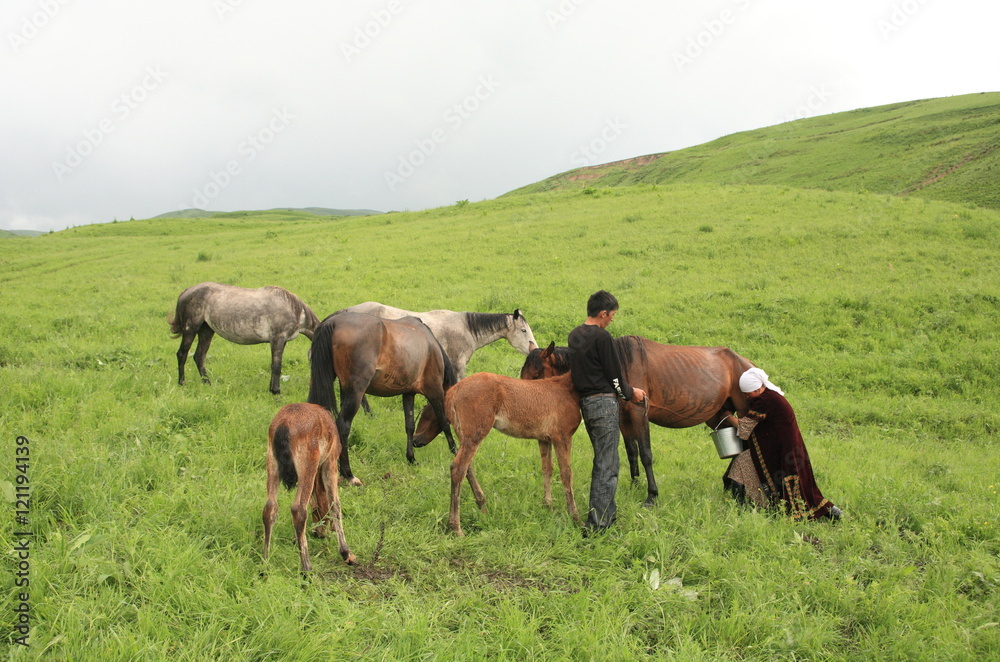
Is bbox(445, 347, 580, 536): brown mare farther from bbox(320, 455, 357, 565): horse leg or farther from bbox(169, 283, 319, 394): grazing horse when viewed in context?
bbox(169, 283, 319, 394): grazing horse

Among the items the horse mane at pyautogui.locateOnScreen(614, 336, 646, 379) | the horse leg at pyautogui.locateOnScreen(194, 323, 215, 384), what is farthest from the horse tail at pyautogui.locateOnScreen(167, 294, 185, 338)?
the horse mane at pyautogui.locateOnScreen(614, 336, 646, 379)

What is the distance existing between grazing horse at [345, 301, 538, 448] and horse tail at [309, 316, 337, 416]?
2723 millimetres

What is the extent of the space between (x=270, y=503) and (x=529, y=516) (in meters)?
2.38

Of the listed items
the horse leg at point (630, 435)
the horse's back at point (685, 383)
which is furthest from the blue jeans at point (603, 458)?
the horse's back at point (685, 383)

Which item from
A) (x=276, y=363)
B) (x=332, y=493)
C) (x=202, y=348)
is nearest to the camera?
(x=332, y=493)

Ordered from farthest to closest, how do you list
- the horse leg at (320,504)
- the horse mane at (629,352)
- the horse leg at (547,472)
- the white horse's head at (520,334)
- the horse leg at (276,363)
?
the white horse's head at (520,334), the horse leg at (276,363), the horse mane at (629,352), the horse leg at (547,472), the horse leg at (320,504)

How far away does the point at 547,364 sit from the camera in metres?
6.50

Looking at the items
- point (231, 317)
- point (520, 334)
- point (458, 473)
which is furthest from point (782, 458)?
point (231, 317)

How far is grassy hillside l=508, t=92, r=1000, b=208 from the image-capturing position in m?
30.6

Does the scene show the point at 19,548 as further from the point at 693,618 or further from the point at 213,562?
the point at 693,618

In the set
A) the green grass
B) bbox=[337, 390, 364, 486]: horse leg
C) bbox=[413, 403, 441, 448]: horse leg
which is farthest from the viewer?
bbox=[413, 403, 441, 448]: horse leg

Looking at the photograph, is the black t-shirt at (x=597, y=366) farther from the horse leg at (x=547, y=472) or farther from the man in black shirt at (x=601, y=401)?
the horse leg at (x=547, y=472)

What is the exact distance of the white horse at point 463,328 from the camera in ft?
30.9

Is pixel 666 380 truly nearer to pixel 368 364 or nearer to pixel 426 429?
pixel 426 429
